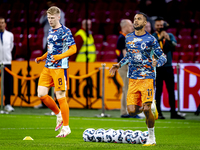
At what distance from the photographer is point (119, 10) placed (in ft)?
62.6

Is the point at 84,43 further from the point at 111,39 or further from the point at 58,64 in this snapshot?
the point at 58,64

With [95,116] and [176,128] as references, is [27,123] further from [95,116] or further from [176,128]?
[176,128]

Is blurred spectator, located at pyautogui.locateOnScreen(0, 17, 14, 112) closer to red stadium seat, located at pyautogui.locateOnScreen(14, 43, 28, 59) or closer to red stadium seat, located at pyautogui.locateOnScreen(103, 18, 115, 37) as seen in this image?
red stadium seat, located at pyautogui.locateOnScreen(14, 43, 28, 59)

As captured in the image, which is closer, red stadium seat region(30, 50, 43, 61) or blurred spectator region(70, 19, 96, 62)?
blurred spectator region(70, 19, 96, 62)

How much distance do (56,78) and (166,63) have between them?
4.10 m

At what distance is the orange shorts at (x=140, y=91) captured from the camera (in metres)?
6.08

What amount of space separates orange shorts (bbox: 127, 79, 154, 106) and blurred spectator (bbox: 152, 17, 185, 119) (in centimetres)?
417

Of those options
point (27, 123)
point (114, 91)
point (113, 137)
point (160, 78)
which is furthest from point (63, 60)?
point (114, 91)

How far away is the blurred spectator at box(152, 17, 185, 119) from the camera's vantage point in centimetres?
1020

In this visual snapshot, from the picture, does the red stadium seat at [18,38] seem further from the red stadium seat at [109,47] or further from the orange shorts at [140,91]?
the orange shorts at [140,91]

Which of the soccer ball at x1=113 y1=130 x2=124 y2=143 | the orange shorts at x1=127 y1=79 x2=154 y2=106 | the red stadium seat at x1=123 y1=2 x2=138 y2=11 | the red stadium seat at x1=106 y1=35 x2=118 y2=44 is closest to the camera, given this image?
the orange shorts at x1=127 y1=79 x2=154 y2=106

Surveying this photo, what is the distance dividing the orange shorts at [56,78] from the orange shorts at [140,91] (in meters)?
1.36

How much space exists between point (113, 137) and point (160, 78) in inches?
174

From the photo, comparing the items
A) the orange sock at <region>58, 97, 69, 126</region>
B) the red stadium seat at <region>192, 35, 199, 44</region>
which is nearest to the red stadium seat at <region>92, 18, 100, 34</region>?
the red stadium seat at <region>192, 35, 199, 44</region>
